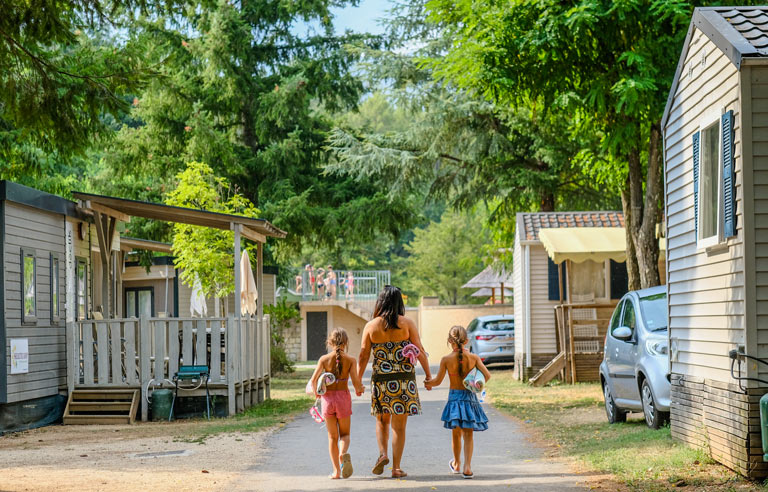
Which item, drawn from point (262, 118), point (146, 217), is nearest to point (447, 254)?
point (262, 118)

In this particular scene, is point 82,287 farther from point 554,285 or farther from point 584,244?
point 554,285

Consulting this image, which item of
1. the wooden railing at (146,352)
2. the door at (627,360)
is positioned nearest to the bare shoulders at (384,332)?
the door at (627,360)

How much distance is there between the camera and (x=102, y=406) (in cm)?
1507

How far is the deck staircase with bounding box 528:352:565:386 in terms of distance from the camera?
21047 millimetres

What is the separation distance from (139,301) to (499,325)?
1156cm

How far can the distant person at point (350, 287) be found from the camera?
4184cm

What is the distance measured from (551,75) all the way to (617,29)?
3.89ft

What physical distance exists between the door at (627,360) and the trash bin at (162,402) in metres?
6.75

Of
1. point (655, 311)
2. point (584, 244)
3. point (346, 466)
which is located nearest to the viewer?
point (346, 466)

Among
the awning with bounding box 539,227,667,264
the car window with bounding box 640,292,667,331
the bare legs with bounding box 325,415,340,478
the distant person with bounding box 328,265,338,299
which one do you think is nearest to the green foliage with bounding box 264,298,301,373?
the awning with bounding box 539,227,667,264

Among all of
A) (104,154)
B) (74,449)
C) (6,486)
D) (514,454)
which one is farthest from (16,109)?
(104,154)

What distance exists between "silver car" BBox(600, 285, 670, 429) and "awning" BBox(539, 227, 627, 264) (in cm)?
713

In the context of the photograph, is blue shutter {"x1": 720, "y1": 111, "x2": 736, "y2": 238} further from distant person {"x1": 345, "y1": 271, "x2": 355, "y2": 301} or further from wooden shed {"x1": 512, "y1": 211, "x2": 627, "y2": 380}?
distant person {"x1": 345, "y1": 271, "x2": 355, "y2": 301}

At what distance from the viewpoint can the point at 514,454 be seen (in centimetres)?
1045
